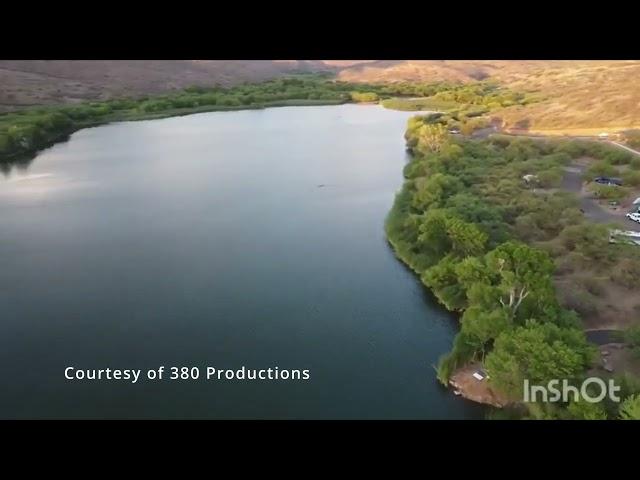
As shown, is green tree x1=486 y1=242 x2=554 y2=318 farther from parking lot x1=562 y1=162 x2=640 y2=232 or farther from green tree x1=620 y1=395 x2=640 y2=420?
parking lot x1=562 y1=162 x2=640 y2=232

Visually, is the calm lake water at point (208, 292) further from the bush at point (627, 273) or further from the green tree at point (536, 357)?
the bush at point (627, 273)

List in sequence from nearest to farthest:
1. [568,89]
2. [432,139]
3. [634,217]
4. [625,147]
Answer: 1. [634,217]
2. [625,147]
3. [432,139]
4. [568,89]

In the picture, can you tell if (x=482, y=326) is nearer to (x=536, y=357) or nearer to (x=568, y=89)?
(x=536, y=357)

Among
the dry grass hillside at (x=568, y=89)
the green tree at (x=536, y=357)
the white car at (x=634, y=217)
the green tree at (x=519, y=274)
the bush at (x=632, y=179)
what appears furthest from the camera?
the dry grass hillside at (x=568, y=89)

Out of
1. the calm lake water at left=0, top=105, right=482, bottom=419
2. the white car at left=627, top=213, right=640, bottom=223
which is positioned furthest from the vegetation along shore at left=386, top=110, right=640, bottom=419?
the white car at left=627, top=213, right=640, bottom=223

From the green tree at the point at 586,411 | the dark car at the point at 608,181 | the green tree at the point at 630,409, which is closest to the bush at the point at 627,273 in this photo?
the green tree at the point at 630,409

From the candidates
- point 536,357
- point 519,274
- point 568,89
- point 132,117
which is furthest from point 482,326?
point 132,117
